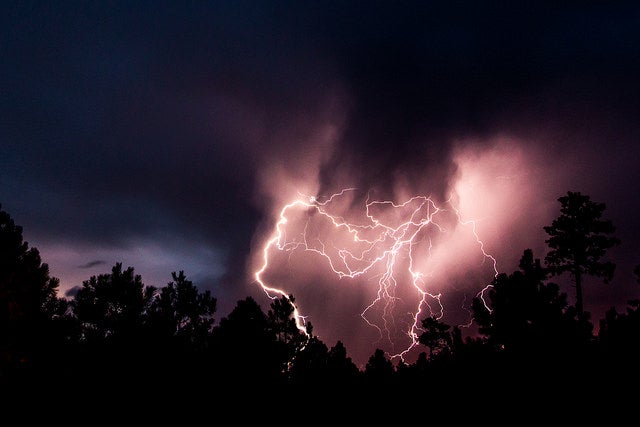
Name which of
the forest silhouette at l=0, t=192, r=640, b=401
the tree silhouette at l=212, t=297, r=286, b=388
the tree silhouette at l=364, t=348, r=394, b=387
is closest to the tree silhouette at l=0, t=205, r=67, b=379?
the forest silhouette at l=0, t=192, r=640, b=401

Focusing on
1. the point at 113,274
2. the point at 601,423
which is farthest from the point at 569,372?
the point at 113,274

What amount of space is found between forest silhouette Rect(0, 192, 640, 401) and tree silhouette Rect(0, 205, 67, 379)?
0.03 metres

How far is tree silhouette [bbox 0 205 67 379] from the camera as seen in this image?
39.2 feet

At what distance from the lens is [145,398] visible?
12609 mm

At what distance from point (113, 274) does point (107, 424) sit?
43.4ft

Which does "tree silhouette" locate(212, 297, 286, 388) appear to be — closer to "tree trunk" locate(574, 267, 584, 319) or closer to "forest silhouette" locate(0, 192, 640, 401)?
"forest silhouette" locate(0, 192, 640, 401)

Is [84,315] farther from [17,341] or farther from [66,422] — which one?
[66,422]

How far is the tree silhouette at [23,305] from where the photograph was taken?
12.0 metres

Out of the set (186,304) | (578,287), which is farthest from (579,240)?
(186,304)

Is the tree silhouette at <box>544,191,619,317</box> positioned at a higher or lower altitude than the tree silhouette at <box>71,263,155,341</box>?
higher

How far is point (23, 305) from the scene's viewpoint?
504 inches

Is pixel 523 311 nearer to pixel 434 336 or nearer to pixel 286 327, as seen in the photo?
pixel 286 327

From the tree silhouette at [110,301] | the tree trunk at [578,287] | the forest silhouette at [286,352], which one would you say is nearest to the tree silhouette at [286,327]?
the forest silhouette at [286,352]

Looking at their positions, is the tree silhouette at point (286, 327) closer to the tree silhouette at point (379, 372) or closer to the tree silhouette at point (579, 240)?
the tree silhouette at point (379, 372)
